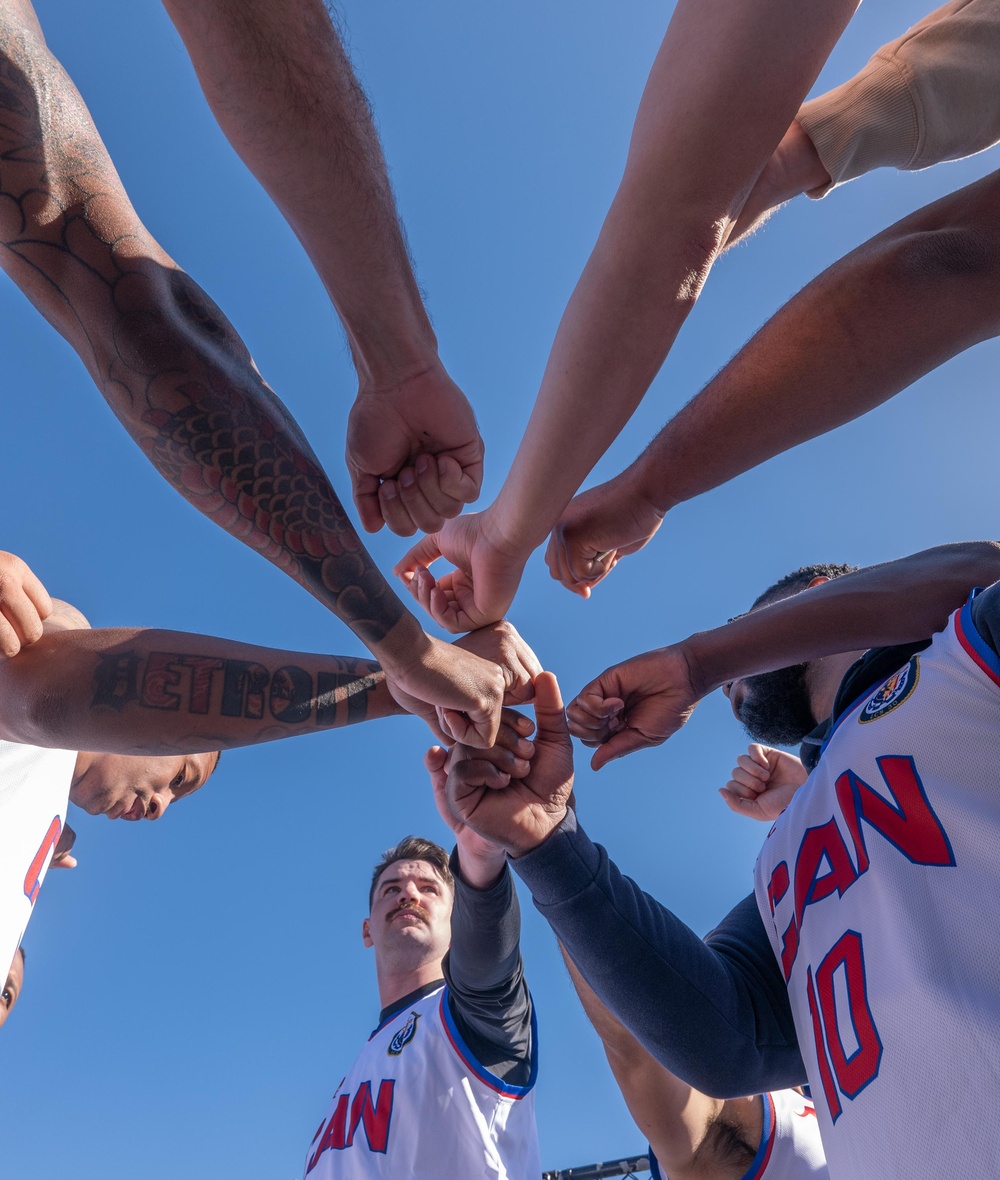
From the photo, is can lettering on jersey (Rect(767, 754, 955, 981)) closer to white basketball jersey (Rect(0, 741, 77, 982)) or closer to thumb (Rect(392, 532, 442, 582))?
thumb (Rect(392, 532, 442, 582))

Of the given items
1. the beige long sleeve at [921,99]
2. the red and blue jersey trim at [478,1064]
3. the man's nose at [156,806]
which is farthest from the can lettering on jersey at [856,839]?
the man's nose at [156,806]

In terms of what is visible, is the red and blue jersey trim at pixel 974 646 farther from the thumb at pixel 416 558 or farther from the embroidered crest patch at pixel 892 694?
the thumb at pixel 416 558

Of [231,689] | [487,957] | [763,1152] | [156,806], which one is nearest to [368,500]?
[231,689]

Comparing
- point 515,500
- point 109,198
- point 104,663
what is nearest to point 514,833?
point 515,500

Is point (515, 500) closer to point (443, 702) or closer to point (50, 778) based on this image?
point (443, 702)

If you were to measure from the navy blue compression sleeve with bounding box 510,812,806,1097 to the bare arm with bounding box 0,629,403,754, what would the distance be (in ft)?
2.22

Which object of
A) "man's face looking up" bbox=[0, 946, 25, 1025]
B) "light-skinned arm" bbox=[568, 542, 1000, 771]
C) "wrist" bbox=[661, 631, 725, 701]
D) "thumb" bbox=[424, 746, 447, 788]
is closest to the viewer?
"light-skinned arm" bbox=[568, 542, 1000, 771]

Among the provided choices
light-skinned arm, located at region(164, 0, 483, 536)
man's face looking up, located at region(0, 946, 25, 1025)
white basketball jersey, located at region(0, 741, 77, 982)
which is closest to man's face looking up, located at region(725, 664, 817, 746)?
light-skinned arm, located at region(164, 0, 483, 536)

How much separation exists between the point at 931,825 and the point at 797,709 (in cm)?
116

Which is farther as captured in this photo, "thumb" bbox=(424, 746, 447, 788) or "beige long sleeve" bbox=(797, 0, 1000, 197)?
"thumb" bbox=(424, 746, 447, 788)

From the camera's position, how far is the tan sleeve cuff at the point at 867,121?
5.56 ft

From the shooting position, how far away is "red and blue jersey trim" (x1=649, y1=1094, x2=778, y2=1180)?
238cm

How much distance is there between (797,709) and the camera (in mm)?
2312

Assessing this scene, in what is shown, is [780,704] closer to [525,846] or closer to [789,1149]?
[525,846]
